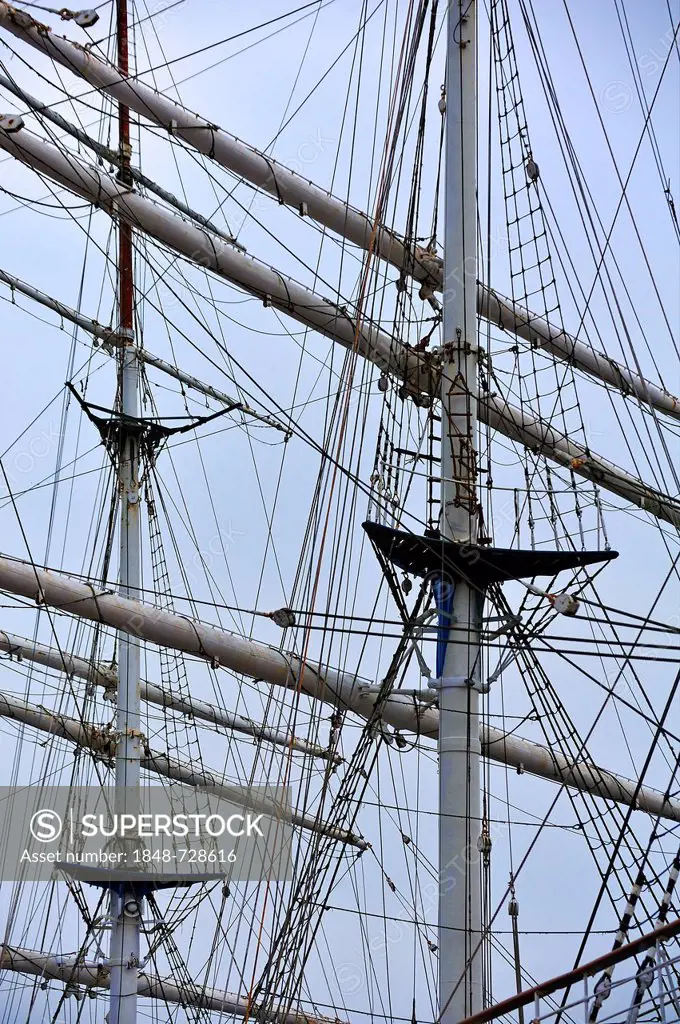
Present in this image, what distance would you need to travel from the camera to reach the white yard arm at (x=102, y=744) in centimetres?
2166

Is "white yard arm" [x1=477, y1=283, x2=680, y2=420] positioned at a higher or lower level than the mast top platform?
higher

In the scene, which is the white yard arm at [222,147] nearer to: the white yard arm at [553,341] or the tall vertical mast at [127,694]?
the white yard arm at [553,341]

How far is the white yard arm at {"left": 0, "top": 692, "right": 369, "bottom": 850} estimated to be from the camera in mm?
21656

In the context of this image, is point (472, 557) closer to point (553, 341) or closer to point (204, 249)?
point (204, 249)

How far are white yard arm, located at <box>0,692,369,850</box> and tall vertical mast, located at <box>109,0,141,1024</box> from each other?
0.50 metres

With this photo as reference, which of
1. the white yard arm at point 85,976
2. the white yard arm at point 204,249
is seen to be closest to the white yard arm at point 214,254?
the white yard arm at point 204,249

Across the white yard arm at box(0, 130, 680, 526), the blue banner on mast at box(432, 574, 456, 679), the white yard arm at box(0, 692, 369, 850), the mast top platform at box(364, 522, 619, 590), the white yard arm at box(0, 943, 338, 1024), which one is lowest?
the blue banner on mast at box(432, 574, 456, 679)

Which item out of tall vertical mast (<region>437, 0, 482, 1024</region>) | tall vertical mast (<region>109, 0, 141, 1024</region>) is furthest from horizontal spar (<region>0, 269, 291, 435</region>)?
tall vertical mast (<region>437, 0, 482, 1024</region>)

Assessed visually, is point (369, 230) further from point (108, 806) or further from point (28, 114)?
point (108, 806)

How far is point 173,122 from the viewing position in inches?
671

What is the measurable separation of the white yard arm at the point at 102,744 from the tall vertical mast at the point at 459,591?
9.06 metres

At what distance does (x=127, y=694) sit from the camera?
19984 mm

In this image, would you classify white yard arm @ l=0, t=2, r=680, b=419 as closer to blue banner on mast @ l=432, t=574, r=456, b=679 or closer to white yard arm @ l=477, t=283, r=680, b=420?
white yard arm @ l=477, t=283, r=680, b=420

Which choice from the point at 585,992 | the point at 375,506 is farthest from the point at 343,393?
the point at 585,992
